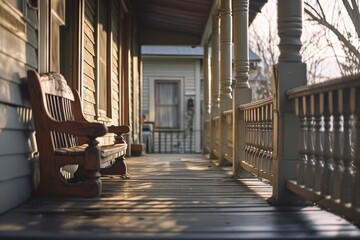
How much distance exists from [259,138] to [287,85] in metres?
1.15

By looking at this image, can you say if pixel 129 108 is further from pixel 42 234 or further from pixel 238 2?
pixel 42 234

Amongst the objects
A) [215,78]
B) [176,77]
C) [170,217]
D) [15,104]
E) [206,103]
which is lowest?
[170,217]

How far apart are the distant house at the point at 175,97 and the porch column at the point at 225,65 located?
8.11m

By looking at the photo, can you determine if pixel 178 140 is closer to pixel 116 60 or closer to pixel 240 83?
pixel 116 60

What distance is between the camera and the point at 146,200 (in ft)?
11.5

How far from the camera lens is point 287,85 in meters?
3.37

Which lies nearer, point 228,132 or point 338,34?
point 228,132

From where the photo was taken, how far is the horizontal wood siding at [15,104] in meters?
2.92

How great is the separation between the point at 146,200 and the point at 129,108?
6.02 metres

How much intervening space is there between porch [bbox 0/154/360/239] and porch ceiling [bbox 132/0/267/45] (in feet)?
16.5

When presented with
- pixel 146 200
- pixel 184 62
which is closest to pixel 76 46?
pixel 146 200

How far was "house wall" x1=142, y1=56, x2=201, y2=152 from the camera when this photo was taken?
15438 millimetres

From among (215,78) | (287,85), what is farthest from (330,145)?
(215,78)

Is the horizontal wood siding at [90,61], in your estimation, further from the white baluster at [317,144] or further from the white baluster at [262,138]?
the white baluster at [317,144]
